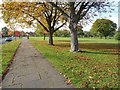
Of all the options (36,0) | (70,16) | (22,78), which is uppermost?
(36,0)

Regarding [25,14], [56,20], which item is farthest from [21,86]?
[56,20]

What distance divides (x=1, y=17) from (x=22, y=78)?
20.5m

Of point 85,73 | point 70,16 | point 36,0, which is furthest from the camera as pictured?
point 36,0

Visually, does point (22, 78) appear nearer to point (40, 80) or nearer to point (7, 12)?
point (40, 80)

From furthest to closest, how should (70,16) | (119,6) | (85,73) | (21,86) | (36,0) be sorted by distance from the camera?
1. (36,0)
2. (119,6)
3. (70,16)
4. (85,73)
5. (21,86)

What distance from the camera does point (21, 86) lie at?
6.82 m

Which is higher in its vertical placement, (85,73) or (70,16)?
(70,16)

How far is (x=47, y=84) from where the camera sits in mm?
7039

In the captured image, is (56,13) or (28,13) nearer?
(28,13)

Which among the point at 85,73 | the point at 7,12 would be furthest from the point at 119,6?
the point at 85,73

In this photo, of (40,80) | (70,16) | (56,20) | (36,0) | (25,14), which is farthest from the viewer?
(56,20)

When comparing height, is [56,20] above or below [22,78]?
above

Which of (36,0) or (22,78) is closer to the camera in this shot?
(22,78)

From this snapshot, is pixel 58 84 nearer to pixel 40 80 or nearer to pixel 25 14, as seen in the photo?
pixel 40 80
